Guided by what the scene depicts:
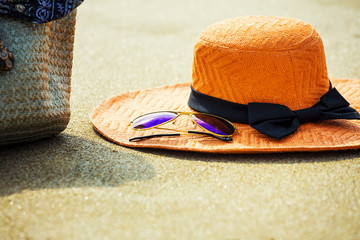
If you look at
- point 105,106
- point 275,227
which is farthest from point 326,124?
point 105,106

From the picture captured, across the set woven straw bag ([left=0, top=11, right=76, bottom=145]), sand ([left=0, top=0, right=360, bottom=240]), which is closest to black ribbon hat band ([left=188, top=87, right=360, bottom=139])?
sand ([left=0, top=0, right=360, bottom=240])

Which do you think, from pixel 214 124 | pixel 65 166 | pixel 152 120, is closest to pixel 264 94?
pixel 214 124

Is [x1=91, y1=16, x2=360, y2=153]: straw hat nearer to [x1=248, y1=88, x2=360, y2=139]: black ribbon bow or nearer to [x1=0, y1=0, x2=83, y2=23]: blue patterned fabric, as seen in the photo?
[x1=248, y1=88, x2=360, y2=139]: black ribbon bow

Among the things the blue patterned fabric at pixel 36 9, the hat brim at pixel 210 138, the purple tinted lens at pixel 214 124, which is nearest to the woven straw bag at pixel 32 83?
the blue patterned fabric at pixel 36 9

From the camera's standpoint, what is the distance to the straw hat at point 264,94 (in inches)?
59.2

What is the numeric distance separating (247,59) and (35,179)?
871 millimetres

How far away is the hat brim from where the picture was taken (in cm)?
145

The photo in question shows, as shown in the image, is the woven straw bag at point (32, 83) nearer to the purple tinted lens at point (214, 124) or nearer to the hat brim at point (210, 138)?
the hat brim at point (210, 138)

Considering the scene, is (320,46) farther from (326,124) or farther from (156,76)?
(156,76)

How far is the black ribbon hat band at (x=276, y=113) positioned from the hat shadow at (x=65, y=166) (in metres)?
0.41

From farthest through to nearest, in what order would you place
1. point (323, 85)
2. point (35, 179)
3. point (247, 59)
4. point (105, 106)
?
point (105, 106) → point (323, 85) → point (247, 59) → point (35, 179)

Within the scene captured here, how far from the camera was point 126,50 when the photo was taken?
297cm

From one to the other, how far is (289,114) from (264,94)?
0.12 metres

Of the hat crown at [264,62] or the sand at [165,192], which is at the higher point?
the hat crown at [264,62]
